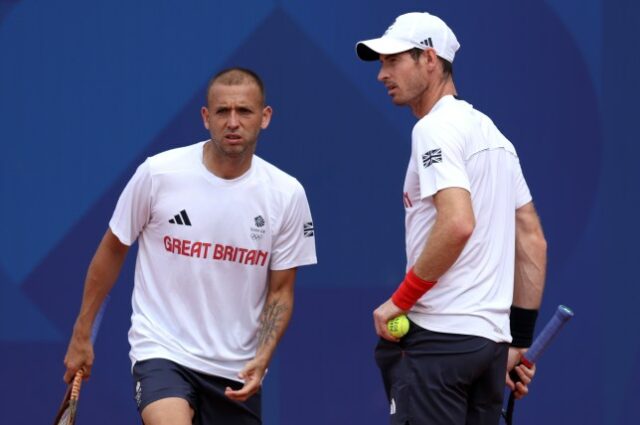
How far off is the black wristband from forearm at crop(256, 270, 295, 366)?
2.73ft

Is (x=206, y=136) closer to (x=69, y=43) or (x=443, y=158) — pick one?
(x=69, y=43)

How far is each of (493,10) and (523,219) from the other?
63.1 inches

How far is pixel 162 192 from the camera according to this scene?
4848 millimetres

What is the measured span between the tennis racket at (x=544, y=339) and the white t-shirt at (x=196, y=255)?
39.0 inches

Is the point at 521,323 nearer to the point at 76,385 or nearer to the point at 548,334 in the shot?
the point at 548,334

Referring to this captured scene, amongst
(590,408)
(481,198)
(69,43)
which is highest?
(69,43)

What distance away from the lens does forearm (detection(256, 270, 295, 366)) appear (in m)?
4.95

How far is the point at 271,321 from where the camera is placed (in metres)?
4.97

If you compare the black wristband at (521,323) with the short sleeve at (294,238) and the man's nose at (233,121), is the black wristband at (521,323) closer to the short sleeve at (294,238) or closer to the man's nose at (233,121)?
the short sleeve at (294,238)

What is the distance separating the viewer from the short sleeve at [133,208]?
4820mm

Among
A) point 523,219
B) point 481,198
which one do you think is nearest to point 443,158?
point 481,198

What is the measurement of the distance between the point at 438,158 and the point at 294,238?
892 mm

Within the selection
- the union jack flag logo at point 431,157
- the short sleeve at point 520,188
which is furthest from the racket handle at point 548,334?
the union jack flag logo at point 431,157

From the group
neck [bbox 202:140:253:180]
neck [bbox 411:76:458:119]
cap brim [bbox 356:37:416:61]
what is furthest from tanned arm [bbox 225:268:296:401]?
cap brim [bbox 356:37:416:61]
